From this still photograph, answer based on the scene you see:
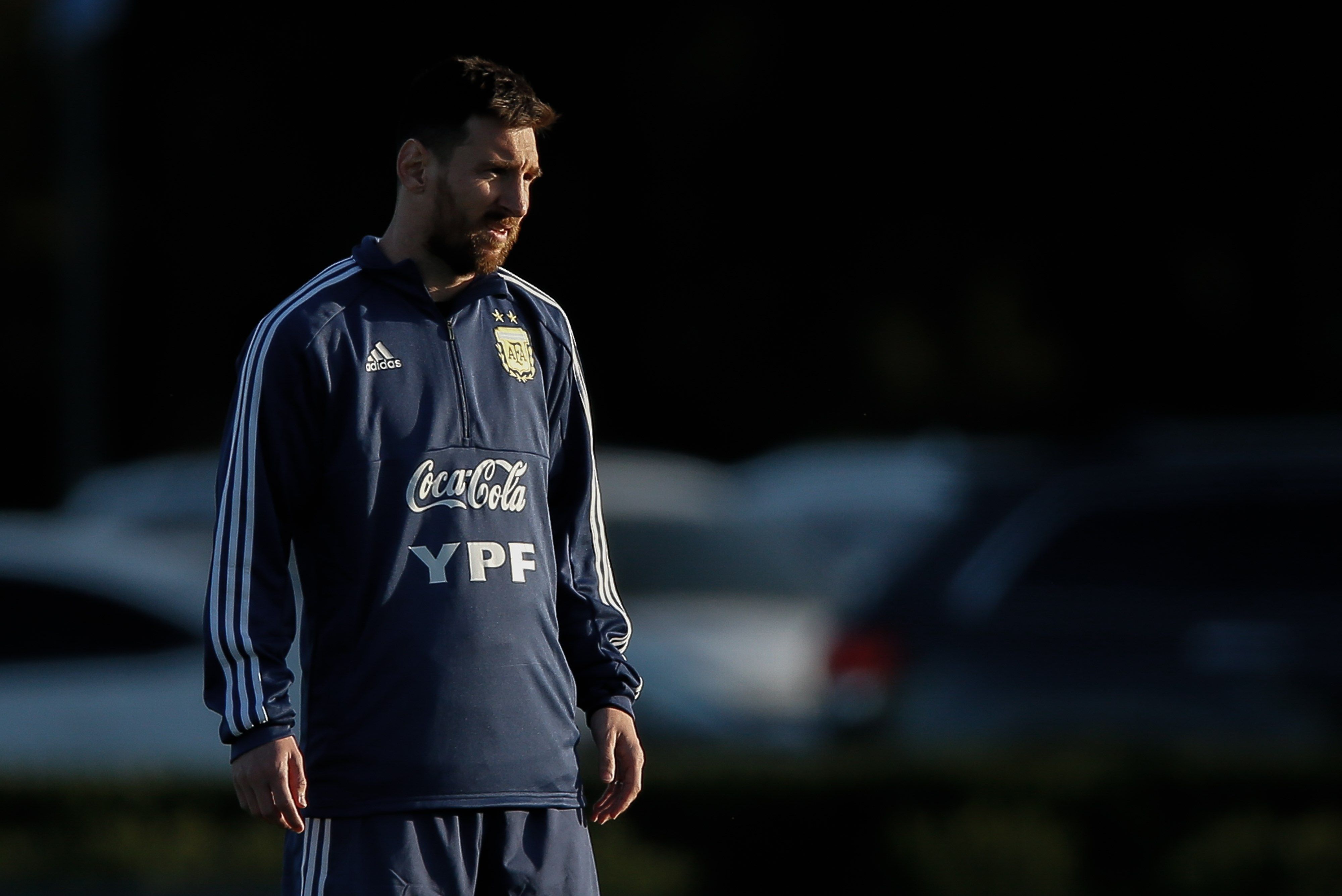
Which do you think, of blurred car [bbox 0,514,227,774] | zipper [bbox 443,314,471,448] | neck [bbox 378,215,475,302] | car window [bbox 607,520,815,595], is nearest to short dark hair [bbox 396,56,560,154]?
neck [bbox 378,215,475,302]

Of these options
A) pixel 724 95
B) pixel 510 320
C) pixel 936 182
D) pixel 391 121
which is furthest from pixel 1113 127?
pixel 510 320

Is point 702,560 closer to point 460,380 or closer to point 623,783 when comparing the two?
point 623,783

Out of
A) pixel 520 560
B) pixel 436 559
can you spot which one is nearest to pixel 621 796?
pixel 520 560

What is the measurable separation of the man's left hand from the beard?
83 cm

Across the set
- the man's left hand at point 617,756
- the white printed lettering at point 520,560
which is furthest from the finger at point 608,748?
the white printed lettering at point 520,560

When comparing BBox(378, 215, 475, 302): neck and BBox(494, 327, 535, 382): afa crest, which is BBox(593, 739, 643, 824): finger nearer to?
BBox(494, 327, 535, 382): afa crest

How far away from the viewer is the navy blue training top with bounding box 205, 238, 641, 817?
12.1ft

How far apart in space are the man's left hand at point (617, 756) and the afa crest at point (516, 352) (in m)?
0.63

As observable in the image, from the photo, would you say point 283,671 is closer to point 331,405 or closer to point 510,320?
point 331,405

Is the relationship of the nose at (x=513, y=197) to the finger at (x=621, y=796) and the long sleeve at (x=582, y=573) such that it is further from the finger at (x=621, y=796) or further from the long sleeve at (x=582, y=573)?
the finger at (x=621, y=796)

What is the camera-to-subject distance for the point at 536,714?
12.6 ft

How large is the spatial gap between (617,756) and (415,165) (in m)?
1.11

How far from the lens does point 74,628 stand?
31.0ft

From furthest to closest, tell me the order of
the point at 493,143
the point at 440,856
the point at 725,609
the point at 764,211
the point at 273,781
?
the point at 764,211 → the point at 725,609 → the point at 493,143 → the point at 440,856 → the point at 273,781
